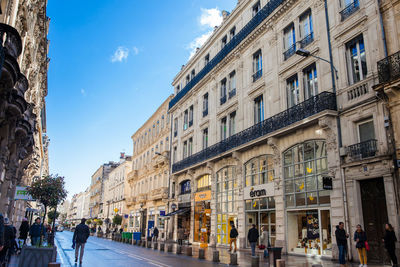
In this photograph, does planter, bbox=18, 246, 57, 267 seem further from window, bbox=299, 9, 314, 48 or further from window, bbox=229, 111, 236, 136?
window, bbox=229, 111, 236, 136

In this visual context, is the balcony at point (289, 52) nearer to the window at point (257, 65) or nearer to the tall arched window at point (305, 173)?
the window at point (257, 65)

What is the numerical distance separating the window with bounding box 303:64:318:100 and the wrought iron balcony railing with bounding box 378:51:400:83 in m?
3.98

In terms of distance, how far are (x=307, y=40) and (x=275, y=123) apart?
4786mm

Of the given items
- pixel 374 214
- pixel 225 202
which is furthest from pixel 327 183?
pixel 225 202

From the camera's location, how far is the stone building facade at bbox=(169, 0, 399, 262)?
1360 cm

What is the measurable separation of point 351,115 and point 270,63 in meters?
7.47

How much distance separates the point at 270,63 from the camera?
808 inches

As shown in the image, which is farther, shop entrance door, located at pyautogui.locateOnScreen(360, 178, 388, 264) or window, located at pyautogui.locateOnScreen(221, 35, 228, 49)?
window, located at pyautogui.locateOnScreen(221, 35, 228, 49)

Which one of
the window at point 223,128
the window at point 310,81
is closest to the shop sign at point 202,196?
the window at point 223,128

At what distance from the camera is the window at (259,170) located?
1925cm

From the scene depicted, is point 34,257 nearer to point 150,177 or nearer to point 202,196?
point 202,196

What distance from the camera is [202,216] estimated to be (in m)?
26.6

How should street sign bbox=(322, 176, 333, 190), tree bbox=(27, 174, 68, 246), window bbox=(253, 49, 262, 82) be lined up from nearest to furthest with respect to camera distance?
street sign bbox=(322, 176, 333, 190)
tree bbox=(27, 174, 68, 246)
window bbox=(253, 49, 262, 82)

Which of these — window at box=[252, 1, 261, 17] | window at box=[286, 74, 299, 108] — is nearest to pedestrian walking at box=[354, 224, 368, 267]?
window at box=[286, 74, 299, 108]
